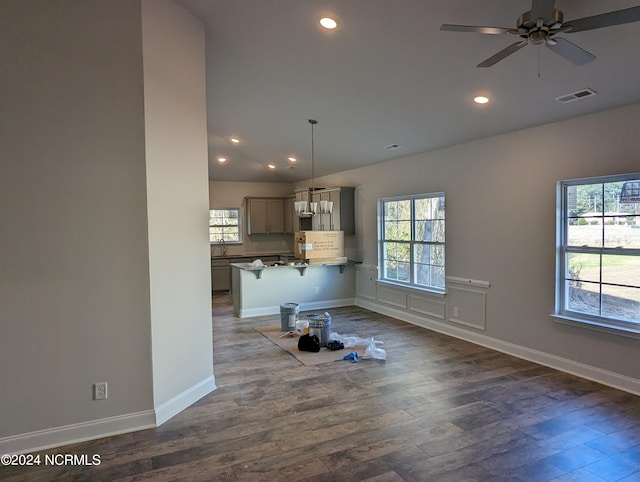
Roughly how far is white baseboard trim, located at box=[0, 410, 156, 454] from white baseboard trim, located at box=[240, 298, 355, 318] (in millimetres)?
3774

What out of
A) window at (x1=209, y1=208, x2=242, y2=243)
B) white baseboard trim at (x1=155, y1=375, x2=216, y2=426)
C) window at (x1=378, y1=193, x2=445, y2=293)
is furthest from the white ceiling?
window at (x1=209, y1=208, x2=242, y2=243)

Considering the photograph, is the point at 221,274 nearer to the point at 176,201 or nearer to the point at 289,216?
the point at 289,216

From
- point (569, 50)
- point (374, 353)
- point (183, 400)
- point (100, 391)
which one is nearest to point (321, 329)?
point (374, 353)

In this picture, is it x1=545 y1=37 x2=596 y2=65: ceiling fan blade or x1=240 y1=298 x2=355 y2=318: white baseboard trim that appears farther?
x1=240 y1=298 x2=355 y2=318: white baseboard trim

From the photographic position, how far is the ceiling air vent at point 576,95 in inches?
142

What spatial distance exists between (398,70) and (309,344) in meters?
3.17

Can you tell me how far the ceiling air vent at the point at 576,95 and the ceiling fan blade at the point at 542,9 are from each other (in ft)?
6.18

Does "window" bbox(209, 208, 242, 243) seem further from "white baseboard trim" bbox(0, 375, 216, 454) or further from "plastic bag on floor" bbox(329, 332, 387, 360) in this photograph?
"white baseboard trim" bbox(0, 375, 216, 454)

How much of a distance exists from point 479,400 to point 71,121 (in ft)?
12.7

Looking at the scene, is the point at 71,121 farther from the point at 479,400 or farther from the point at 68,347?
the point at 479,400

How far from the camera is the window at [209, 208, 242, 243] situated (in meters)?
9.91

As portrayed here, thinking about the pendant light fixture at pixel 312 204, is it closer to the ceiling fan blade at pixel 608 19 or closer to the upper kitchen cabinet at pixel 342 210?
the upper kitchen cabinet at pixel 342 210

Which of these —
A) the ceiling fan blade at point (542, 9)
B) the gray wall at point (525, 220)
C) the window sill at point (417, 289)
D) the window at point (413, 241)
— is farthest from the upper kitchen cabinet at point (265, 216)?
the ceiling fan blade at point (542, 9)

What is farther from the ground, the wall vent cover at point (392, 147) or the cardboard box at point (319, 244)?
the wall vent cover at point (392, 147)
